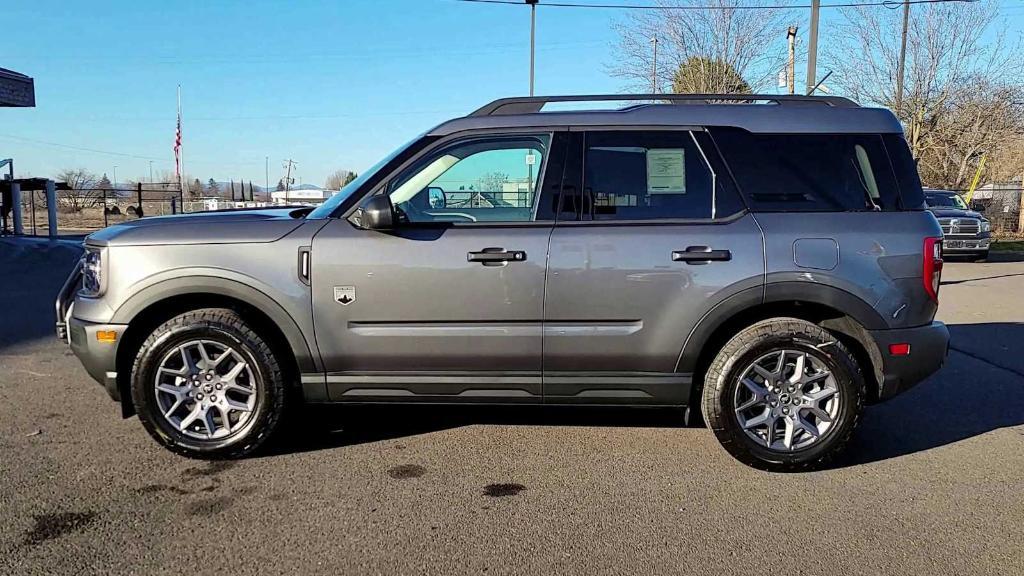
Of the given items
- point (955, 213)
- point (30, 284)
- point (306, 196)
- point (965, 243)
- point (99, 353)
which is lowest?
point (30, 284)

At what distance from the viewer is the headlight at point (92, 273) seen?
3.98 m

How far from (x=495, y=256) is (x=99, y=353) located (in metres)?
2.26

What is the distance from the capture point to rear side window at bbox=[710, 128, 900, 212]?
12.9 ft

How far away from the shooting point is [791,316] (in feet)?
13.3

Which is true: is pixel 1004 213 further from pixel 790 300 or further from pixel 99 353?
pixel 99 353

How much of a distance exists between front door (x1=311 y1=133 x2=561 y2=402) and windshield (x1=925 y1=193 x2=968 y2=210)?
55.5ft

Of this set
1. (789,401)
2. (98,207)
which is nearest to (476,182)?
(789,401)

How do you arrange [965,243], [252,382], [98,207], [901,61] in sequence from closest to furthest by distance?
[252,382] < [965,243] < [901,61] < [98,207]

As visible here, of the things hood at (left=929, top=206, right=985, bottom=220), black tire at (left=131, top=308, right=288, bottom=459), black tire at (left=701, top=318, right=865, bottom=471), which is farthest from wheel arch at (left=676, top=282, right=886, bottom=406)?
hood at (left=929, top=206, right=985, bottom=220)

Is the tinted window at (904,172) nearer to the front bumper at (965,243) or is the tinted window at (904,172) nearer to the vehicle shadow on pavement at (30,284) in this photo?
the vehicle shadow on pavement at (30,284)

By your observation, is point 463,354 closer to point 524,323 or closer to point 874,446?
point 524,323

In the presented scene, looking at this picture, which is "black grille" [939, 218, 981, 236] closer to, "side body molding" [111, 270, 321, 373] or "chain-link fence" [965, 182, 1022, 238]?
"chain-link fence" [965, 182, 1022, 238]

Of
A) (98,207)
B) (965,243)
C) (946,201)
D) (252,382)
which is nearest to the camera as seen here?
(252,382)

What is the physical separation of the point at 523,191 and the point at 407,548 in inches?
79.6
